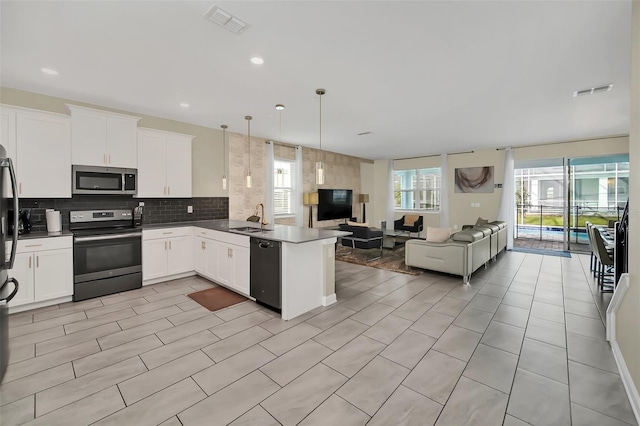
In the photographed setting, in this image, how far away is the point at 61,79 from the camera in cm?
335

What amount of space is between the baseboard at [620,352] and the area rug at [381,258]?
260 cm

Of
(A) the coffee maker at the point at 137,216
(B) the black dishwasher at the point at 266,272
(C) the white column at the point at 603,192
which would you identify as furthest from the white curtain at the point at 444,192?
(A) the coffee maker at the point at 137,216

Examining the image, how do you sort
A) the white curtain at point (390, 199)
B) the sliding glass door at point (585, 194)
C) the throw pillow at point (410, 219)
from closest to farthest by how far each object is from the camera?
the sliding glass door at point (585, 194), the throw pillow at point (410, 219), the white curtain at point (390, 199)

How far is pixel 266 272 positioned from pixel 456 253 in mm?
3194

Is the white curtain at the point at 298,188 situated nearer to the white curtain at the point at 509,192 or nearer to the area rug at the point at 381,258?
the area rug at the point at 381,258

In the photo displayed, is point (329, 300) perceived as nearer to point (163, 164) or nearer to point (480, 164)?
point (163, 164)

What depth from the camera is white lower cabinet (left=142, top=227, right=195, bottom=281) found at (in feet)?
14.0

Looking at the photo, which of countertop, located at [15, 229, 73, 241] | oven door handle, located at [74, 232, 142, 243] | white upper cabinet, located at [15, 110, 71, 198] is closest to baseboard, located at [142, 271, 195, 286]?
oven door handle, located at [74, 232, 142, 243]

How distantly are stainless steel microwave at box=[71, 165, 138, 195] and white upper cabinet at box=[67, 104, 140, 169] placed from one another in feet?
0.29

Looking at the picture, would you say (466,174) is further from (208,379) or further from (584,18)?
(208,379)

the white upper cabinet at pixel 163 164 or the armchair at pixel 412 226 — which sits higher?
the white upper cabinet at pixel 163 164

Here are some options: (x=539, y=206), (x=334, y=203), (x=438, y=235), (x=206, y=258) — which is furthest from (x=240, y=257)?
(x=539, y=206)

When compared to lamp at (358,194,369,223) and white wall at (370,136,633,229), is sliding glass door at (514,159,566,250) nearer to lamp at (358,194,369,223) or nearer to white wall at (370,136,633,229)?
white wall at (370,136,633,229)

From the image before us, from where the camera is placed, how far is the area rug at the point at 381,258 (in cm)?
528
